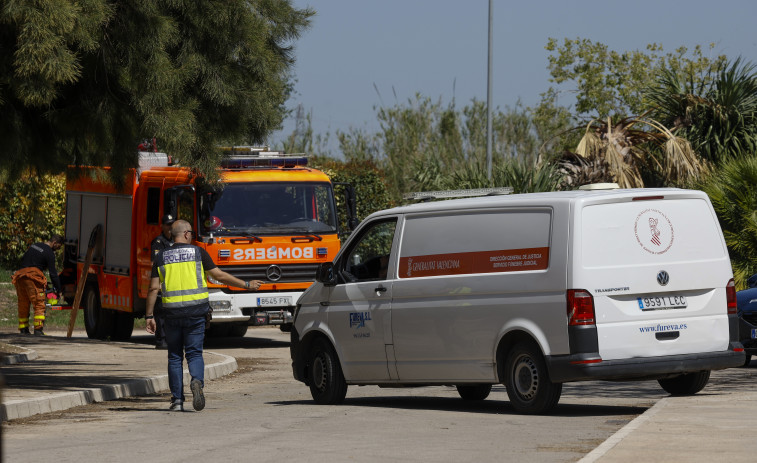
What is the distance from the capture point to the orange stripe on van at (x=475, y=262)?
10633mm

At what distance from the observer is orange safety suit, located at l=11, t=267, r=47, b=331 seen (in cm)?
2353

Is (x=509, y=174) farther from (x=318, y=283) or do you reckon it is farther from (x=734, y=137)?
(x=318, y=283)

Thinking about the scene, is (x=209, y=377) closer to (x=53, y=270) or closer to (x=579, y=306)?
(x=579, y=306)

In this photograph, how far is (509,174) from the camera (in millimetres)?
24719

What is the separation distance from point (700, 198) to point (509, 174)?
44.8 ft

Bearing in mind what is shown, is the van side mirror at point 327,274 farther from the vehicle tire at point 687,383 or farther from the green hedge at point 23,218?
the green hedge at point 23,218

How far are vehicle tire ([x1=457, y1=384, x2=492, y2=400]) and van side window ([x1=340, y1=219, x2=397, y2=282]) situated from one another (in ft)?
4.79

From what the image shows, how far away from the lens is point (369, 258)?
12.4m

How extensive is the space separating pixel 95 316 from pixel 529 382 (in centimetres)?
1519

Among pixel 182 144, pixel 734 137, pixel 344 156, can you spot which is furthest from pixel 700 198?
pixel 344 156

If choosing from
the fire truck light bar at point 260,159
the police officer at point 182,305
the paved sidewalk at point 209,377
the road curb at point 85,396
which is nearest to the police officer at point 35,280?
the paved sidewalk at point 209,377

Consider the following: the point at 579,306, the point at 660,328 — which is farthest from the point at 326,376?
the point at 660,328

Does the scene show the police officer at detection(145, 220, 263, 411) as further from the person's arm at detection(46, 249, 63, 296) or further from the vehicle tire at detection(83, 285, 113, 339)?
the person's arm at detection(46, 249, 63, 296)

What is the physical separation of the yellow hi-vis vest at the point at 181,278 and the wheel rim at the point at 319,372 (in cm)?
133
